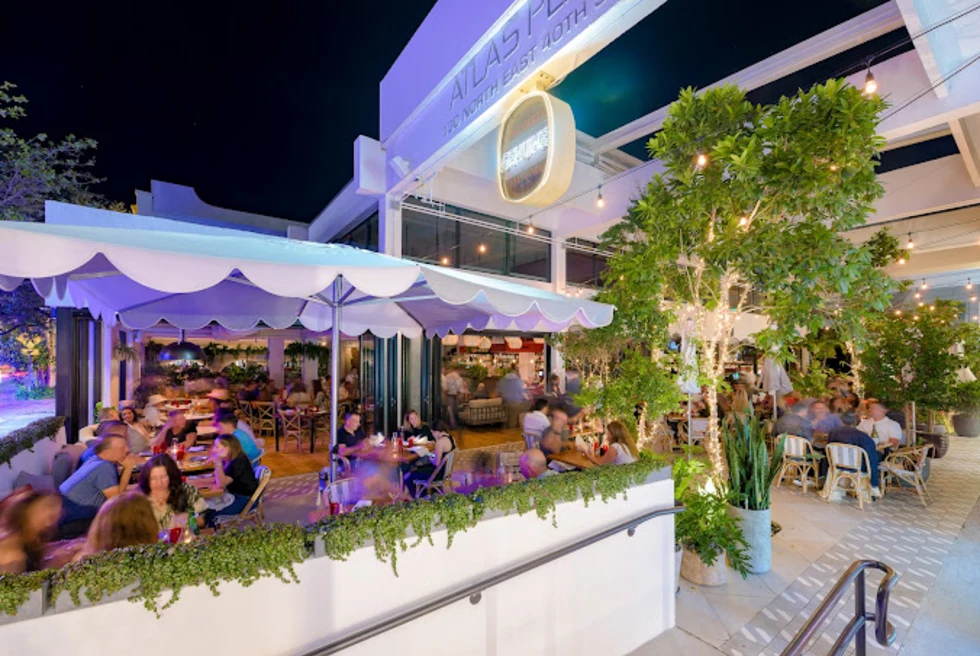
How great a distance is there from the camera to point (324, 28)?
6805 mm

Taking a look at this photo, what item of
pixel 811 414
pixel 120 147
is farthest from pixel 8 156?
pixel 811 414

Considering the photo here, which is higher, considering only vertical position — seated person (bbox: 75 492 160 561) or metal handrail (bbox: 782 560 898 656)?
seated person (bbox: 75 492 160 561)

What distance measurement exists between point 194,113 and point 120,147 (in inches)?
126

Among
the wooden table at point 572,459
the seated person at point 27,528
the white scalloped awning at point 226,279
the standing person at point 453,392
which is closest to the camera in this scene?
the white scalloped awning at point 226,279

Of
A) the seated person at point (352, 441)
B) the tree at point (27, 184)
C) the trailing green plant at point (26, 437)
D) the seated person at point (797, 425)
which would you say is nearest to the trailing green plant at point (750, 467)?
the seated person at point (797, 425)

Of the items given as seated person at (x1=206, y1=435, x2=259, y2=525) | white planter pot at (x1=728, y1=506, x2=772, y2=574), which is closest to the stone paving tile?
white planter pot at (x1=728, y1=506, x2=772, y2=574)

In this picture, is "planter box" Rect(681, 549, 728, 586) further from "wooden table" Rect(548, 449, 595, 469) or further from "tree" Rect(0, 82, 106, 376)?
"tree" Rect(0, 82, 106, 376)

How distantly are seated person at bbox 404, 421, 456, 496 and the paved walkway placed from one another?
2.66m

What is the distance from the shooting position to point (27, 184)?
5.96 m

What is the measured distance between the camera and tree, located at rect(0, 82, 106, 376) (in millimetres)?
5719

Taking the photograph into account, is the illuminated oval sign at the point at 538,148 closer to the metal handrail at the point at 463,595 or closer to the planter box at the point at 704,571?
the metal handrail at the point at 463,595

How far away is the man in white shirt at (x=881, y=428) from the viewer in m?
6.77

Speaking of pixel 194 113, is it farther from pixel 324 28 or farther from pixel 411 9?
pixel 411 9

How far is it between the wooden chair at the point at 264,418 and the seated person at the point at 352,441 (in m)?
4.61
